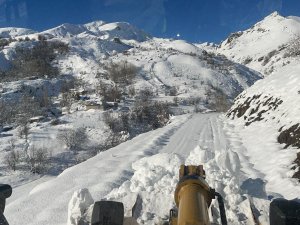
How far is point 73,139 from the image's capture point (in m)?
42.1

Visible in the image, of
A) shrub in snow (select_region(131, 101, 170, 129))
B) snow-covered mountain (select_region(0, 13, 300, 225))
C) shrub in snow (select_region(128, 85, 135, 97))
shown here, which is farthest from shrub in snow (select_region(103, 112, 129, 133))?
shrub in snow (select_region(128, 85, 135, 97))

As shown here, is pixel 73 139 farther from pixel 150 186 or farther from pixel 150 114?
pixel 150 186

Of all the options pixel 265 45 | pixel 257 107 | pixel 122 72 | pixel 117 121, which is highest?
pixel 265 45

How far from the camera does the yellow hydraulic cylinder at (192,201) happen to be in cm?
315

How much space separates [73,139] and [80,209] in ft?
120

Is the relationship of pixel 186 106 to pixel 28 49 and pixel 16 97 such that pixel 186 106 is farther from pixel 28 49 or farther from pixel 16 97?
pixel 28 49

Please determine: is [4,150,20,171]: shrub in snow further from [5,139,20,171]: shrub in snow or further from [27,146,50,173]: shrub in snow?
[27,146,50,173]: shrub in snow

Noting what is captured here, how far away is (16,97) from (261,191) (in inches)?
2632

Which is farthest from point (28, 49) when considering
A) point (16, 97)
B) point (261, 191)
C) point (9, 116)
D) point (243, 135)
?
point (261, 191)

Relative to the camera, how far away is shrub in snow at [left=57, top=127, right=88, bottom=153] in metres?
41.8

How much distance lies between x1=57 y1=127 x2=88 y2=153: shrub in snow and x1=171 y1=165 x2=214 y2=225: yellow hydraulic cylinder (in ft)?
123

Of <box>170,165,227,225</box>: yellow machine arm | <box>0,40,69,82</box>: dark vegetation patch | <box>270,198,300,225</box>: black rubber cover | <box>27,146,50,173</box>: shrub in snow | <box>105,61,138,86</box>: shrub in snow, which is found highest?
<box>0,40,69,82</box>: dark vegetation patch

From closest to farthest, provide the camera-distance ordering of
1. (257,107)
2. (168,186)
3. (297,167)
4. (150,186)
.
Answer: (168,186), (150,186), (297,167), (257,107)

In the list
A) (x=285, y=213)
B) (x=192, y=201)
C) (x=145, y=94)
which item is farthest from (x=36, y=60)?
(x=285, y=213)
